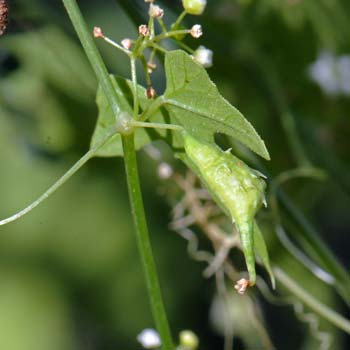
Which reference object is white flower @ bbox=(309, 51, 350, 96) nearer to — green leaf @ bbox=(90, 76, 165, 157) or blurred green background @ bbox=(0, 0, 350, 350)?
blurred green background @ bbox=(0, 0, 350, 350)

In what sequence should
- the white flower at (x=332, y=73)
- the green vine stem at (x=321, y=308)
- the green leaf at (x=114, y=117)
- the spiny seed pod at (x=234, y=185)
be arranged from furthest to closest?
the white flower at (x=332, y=73), the green vine stem at (x=321, y=308), the green leaf at (x=114, y=117), the spiny seed pod at (x=234, y=185)

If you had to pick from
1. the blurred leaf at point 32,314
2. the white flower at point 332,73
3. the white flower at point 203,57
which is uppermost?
the white flower at point 203,57

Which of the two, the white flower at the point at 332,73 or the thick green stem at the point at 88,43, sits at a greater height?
the thick green stem at the point at 88,43

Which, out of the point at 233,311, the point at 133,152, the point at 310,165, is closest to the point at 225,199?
the point at 133,152

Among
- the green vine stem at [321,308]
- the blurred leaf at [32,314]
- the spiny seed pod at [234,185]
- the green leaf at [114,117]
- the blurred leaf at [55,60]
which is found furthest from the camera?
the blurred leaf at [32,314]

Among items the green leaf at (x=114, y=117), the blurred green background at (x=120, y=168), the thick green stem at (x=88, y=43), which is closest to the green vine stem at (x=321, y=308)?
the blurred green background at (x=120, y=168)

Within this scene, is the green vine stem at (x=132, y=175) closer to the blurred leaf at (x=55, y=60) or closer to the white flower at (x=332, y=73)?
the blurred leaf at (x=55, y=60)
